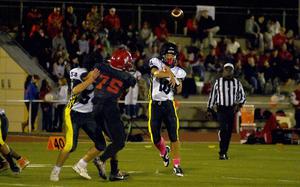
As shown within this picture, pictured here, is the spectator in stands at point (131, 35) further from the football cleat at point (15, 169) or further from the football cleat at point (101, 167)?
the football cleat at point (101, 167)

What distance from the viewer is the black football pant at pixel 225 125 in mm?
17156

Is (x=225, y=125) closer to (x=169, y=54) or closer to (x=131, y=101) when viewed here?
(x=169, y=54)

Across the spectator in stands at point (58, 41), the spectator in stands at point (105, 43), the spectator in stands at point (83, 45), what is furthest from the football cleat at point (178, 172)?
the spectator in stands at point (58, 41)

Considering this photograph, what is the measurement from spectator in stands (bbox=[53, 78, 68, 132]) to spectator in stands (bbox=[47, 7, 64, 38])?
1744 mm

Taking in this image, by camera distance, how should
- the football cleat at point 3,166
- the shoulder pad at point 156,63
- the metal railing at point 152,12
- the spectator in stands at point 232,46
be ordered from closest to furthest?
the football cleat at point 3,166
the shoulder pad at point 156,63
the metal railing at point 152,12
the spectator in stands at point 232,46

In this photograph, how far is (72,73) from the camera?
13.0 metres

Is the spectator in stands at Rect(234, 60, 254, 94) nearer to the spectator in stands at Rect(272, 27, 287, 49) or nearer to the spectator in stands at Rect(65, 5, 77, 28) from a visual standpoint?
the spectator in stands at Rect(272, 27, 287, 49)

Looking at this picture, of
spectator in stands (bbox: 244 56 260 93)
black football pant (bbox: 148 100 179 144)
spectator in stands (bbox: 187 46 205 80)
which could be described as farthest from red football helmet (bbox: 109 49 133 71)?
spectator in stands (bbox: 244 56 260 93)

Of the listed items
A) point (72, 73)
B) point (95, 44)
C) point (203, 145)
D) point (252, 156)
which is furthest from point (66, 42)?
point (72, 73)

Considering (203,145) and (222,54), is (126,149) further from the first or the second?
(222,54)

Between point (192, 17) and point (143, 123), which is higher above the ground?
point (192, 17)

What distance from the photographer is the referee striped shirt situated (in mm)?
17297

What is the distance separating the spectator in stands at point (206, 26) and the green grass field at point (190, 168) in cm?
788

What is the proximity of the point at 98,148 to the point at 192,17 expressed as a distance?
16.5 meters
